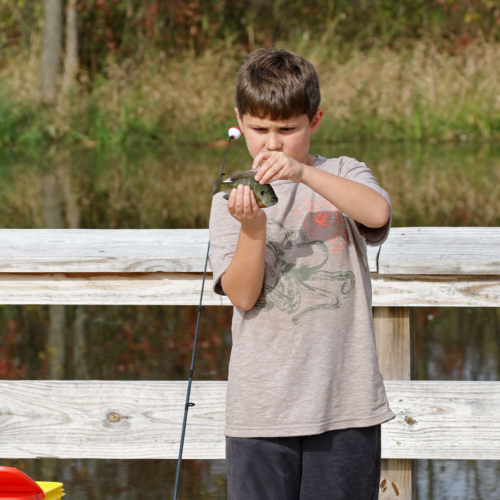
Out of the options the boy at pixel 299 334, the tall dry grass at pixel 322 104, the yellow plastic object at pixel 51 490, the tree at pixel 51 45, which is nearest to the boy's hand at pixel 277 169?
the boy at pixel 299 334

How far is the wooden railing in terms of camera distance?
6.53ft

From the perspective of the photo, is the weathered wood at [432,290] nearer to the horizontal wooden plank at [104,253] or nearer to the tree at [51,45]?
the horizontal wooden plank at [104,253]

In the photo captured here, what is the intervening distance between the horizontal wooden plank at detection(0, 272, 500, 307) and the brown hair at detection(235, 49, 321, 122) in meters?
0.50

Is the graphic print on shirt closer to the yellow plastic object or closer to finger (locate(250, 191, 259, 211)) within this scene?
finger (locate(250, 191, 259, 211))

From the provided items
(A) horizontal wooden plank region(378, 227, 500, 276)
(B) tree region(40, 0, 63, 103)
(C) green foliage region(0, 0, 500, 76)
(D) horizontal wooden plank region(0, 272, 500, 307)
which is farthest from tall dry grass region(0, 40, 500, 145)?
(D) horizontal wooden plank region(0, 272, 500, 307)

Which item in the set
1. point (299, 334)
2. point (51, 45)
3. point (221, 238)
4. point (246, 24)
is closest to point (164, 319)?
point (221, 238)

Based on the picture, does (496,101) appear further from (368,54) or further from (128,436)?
(128,436)

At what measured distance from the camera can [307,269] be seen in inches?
66.9

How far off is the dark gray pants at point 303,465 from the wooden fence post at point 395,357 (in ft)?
1.22

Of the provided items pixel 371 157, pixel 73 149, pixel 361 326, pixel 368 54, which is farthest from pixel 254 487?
pixel 368 54

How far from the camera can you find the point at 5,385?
84.4 inches

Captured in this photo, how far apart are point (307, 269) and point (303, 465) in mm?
393

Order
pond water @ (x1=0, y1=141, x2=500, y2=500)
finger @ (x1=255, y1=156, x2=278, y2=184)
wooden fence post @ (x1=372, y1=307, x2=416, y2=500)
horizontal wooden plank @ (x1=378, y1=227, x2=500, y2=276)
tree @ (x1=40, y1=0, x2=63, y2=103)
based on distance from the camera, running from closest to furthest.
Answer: finger @ (x1=255, y1=156, x2=278, y2=184) → horizontal wooden plank @ (x1=378, y1=227, x2=500, y2=276) → wooden fence post @ (x1=372, y1=307, x2=416, y2=500) → pond water @ (x1=0, y1=141, x2=500, y2=500) → tree @ (x1=40, y1=0, x2=63, y2=103)

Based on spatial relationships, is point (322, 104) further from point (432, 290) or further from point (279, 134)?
point (279, 134)
